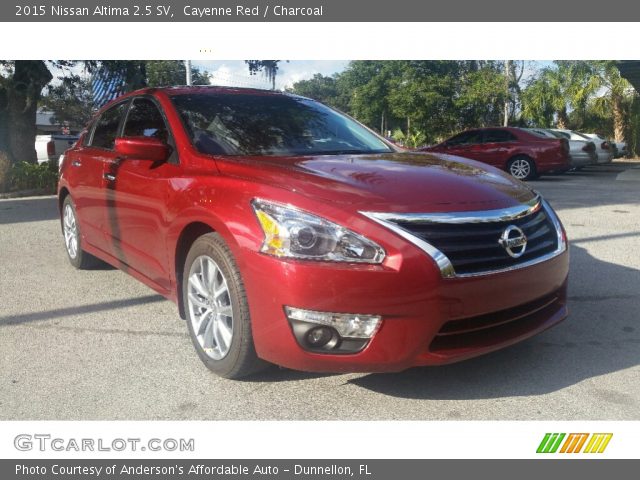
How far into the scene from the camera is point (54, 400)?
303cm

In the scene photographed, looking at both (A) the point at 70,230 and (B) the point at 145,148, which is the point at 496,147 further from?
(B) the point at 145,148

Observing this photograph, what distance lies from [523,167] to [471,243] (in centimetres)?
1306

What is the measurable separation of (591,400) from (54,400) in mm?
2657

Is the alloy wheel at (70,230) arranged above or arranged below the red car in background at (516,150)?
below

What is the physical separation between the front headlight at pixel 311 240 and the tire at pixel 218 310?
0.31m

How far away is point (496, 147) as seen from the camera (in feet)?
49.6

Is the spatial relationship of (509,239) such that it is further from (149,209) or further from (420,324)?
(149,209)

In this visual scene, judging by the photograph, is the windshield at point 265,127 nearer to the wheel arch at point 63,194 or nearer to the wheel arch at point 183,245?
the wheel arch at point 183,245

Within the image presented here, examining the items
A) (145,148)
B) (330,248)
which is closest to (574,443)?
(330,248)

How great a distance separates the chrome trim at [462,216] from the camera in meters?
2.73

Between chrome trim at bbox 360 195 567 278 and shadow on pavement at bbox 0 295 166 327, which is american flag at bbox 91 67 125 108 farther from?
chrome trim at bbox 360 195 567 278

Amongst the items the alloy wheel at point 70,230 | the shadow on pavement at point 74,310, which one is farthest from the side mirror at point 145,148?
the alloy wheel at point 70,230

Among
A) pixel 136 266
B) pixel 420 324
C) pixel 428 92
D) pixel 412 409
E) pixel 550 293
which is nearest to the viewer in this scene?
pixel 420 324

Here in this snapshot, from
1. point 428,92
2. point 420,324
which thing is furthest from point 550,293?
point 428,92
